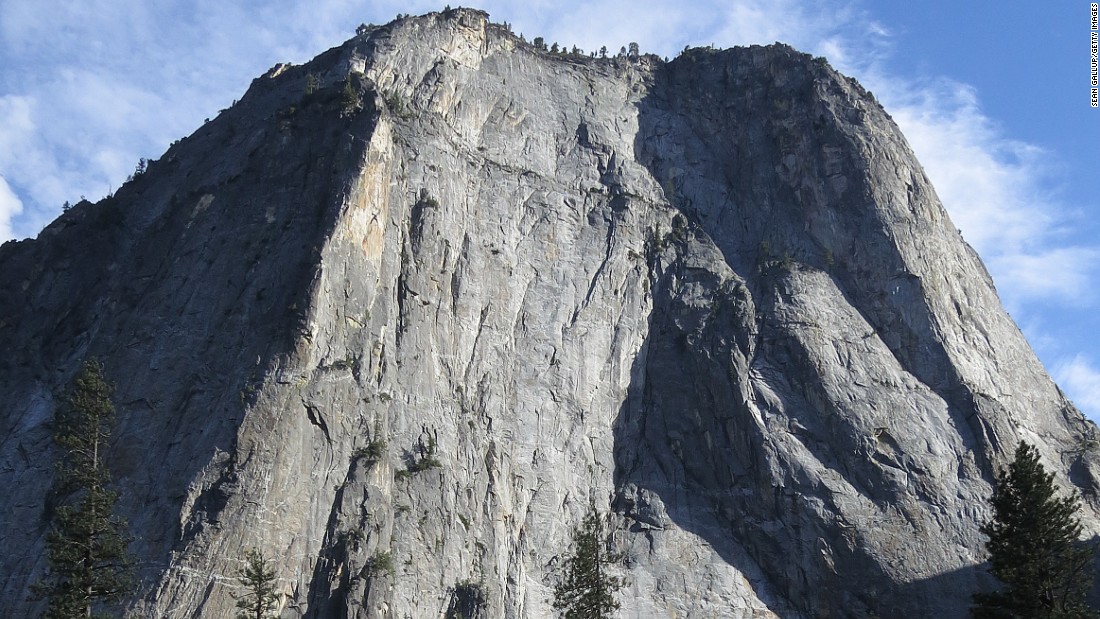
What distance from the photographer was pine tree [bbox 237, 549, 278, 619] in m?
33.8

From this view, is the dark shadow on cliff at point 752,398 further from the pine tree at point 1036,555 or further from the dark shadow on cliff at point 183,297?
the dark shadow on cliff at point 183,297

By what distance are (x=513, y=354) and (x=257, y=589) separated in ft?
64.3

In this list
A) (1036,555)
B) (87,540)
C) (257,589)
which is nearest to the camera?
(87,540)

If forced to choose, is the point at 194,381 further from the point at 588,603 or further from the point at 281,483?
the point at 588,603

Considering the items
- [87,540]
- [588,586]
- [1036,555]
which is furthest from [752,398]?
[87,540]

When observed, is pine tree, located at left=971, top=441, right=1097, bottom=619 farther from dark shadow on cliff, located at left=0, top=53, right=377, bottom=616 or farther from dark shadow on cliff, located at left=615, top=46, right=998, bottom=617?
dark shadow on cliff, located at left=0, top=53, right=377, bottom=616

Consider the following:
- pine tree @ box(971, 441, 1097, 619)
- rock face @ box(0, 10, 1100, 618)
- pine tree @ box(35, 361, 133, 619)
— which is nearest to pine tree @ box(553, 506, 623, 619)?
rock face @ box(0, 10, 1100, 618)

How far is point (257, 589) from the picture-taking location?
33719mm

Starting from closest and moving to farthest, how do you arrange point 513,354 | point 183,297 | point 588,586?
point 588,586
point 183,297
point 513,354

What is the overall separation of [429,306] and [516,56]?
70.9ft

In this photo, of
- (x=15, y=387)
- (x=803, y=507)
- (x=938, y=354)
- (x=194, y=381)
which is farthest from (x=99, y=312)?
(x=938, y=354)

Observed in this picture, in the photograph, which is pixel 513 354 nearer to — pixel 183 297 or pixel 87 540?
pixel 183 297

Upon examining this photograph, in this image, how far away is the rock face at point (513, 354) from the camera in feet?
136

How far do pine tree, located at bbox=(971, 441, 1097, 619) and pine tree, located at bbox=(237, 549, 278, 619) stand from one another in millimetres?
23721
